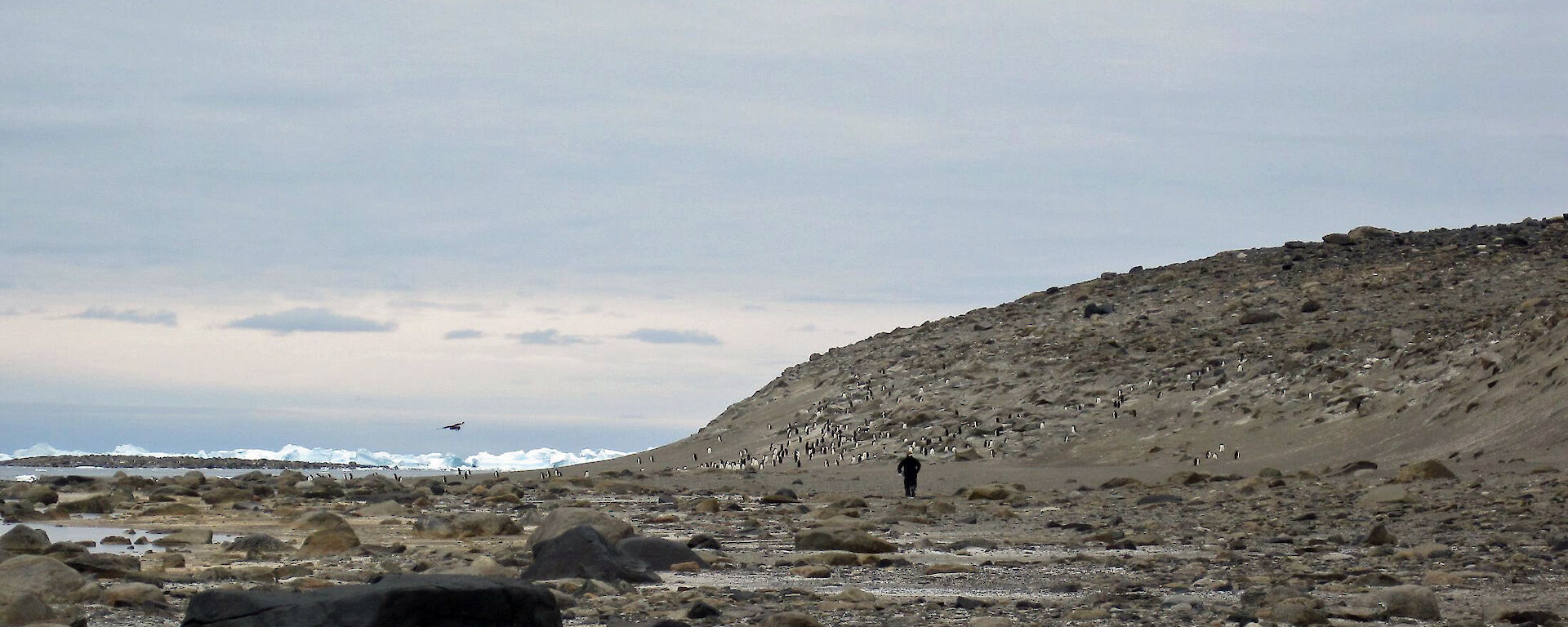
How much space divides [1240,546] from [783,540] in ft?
15.3

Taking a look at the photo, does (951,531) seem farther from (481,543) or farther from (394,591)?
(394,591)

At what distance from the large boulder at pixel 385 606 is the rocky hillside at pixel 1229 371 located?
19.8 metres

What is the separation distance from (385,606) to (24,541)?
330 inches

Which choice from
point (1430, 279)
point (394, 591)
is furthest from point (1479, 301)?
point (394, 591)

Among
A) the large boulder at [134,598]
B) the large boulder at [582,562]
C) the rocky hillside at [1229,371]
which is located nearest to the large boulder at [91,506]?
the large boulder at [582,562]

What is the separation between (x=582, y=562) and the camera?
11906 millimetres

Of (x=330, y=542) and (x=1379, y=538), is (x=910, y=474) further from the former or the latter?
(x=330, y=542)

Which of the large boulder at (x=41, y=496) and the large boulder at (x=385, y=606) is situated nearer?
the large boulder at (x=385, y=606)

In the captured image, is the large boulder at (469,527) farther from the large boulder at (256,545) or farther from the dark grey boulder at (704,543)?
the dark grey boulder at (704,543)

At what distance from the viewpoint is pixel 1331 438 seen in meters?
30.4

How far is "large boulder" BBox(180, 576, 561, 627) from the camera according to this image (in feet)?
24.7

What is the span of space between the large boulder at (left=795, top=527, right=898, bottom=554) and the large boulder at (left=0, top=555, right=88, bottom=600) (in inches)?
257

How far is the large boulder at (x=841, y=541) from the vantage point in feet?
46.7

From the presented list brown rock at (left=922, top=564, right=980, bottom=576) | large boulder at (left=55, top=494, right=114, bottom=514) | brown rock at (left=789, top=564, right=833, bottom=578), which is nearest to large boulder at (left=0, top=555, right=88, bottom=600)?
brown rock at (left=789, top=564, right=833, bottom=578)
